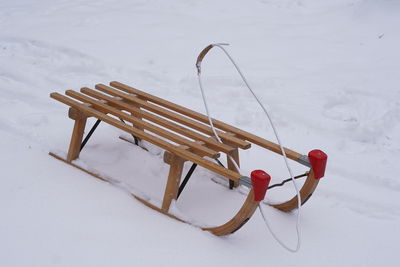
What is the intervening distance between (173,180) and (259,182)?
63 centimetres

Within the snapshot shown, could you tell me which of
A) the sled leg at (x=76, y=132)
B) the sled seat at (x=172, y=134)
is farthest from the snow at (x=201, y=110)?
the sled seat at (x=172, y=134)

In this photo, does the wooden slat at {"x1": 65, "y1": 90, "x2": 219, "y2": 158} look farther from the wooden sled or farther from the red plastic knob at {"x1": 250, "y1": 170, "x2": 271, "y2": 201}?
the red plastic knob at {"x1": 250, "y1": 170, "x2": 271, "y2": 201}

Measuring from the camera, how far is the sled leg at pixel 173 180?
270 cm

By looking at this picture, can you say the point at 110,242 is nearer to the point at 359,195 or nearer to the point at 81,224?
the point at 81,224

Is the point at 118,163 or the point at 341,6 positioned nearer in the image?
the point at 118,163

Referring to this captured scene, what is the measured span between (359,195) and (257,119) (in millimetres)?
1231

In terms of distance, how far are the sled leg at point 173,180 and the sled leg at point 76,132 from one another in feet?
2.73

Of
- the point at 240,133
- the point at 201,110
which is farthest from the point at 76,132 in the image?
the point at 201,110

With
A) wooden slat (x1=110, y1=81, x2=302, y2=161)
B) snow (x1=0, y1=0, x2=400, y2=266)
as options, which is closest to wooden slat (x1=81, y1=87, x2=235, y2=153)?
wooden slat (x1=110, y1=81, x2=302, y2=161)

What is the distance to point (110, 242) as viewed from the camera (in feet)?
8.13

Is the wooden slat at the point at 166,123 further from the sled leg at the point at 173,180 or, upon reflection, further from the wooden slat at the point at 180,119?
the sled leg at the point at 173,180

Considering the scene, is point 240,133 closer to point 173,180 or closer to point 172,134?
point 172,134

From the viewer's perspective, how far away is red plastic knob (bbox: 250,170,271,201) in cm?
226

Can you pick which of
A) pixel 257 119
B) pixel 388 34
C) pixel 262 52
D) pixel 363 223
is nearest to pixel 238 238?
pixel 363 223
